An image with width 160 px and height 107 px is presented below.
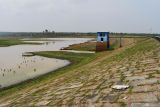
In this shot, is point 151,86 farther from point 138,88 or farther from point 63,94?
point 63,94

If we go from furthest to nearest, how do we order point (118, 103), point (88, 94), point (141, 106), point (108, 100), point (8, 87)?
point (8, 87), point (88, 94), point (108, 100), point (118, 103), point (141, 106)

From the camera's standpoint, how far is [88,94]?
756 cm

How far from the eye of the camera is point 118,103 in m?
6.11

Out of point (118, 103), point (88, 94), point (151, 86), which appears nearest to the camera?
point (118, 103)

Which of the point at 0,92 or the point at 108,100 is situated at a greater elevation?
the point at 108,100

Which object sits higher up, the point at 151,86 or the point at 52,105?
the point at 151,86

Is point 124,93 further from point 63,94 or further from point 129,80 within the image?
point 63,94

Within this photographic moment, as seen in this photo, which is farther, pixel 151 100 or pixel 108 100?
pixel 108 100

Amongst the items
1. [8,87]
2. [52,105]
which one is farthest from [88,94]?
[8,87]

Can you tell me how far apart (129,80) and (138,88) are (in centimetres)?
131

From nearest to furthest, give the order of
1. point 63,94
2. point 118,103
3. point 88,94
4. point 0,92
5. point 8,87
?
point 118,103 → point 88,94 → point 63,94 → point 0,92 → point 8,87

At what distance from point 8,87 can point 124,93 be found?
11.7 m

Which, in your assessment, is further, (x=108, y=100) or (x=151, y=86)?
(x=151, y=86)

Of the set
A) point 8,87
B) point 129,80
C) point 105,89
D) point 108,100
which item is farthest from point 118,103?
point 8,87
